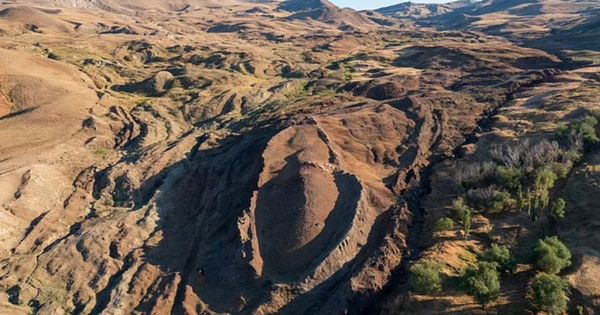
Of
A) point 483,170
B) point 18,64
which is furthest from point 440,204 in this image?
point 18,64

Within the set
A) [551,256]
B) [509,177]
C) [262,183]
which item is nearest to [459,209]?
[509,177]

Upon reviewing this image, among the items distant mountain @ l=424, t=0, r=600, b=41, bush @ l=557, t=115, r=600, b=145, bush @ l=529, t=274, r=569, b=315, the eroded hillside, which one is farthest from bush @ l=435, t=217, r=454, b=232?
distant mountain @ l=424, t=0, r=600, b=41

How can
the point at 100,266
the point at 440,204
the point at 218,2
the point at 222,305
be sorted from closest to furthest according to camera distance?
the point at 222,305
the point at 100,266
the point at 440,204
the point at 218,2

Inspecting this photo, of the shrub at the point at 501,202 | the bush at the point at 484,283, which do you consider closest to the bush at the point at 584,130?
the shrub at the point at 501,202

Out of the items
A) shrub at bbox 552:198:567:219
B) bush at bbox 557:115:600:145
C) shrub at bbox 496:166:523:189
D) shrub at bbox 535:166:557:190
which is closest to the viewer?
shrub at bbox 552:198:567:219

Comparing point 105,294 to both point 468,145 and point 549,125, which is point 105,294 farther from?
point 549,125

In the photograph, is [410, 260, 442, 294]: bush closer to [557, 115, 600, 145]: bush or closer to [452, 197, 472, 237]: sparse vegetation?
[452, 197, 472, 237]: sparse vegetation
